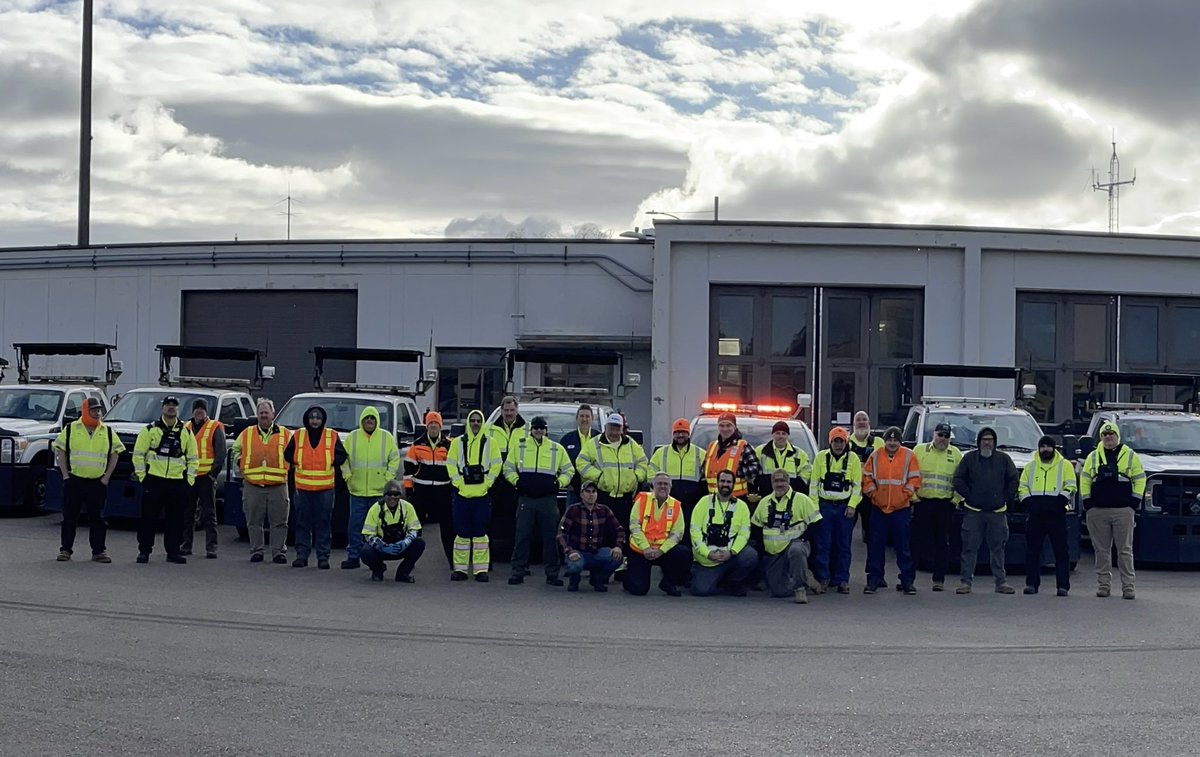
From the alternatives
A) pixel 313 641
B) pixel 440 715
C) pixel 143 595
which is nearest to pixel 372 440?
pixel 143 595

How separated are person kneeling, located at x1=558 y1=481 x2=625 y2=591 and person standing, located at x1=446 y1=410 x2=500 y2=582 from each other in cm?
92

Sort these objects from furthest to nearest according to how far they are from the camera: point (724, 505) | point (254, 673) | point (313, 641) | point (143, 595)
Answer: point (724, 505) < point (143, 595) < point (313, 641) < point (254, 673)

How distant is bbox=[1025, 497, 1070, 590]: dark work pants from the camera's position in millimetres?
13719

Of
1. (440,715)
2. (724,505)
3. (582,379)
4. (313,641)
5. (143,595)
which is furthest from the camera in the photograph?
(582,379)

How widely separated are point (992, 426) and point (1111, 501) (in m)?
3.51

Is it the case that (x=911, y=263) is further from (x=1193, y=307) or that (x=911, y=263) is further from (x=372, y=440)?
(x=372, y=440)

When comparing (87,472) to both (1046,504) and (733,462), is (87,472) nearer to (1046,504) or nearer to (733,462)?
(733,462)

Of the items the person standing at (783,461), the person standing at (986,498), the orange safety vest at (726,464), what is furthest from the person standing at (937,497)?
the orange safety vest at (726,464)

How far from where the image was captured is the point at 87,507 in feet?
46.5

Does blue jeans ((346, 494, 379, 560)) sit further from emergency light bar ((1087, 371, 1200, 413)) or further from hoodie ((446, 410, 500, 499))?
emergency light bar ((1087, 371, 1200, 413))

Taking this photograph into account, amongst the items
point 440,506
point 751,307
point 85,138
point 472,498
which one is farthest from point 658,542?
point 85,138

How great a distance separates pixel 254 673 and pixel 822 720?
12.0 feet

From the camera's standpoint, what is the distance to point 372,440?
1445cm

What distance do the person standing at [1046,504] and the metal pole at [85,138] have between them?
2749 cm
